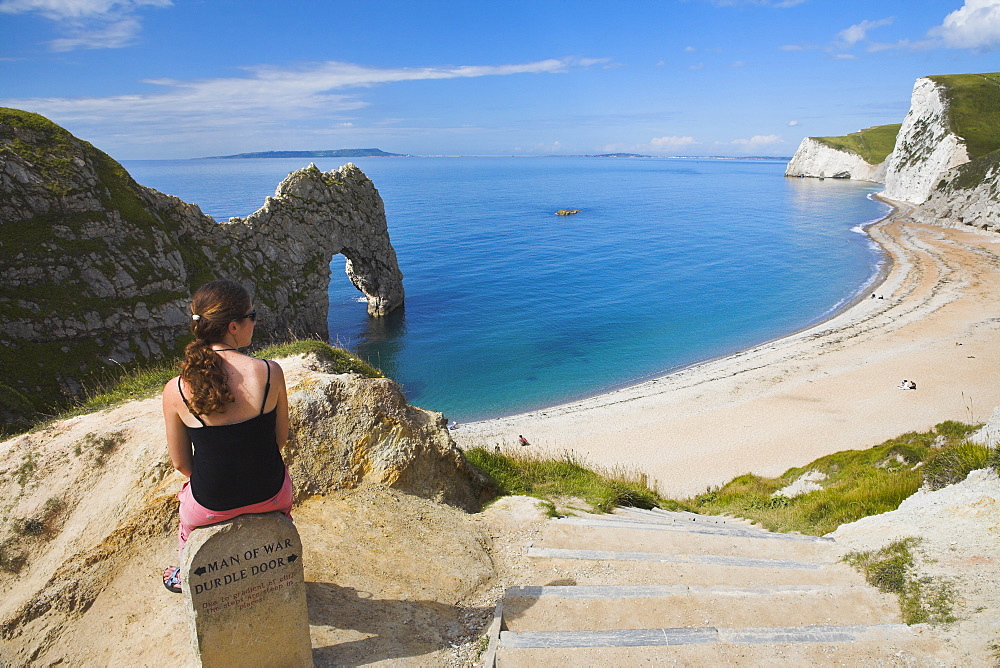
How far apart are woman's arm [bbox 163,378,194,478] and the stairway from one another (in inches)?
118

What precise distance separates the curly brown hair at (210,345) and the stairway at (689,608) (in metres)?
3.18

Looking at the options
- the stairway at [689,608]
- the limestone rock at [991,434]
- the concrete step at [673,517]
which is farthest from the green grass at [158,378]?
the limestone rock at [991,434]

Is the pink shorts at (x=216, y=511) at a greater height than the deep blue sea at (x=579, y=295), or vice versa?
the pink shorts at (x=216, y=511)

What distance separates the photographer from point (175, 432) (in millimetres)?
3988

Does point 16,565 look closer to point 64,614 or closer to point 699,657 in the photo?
point 64,614

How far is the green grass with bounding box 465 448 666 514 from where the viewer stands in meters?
10.5

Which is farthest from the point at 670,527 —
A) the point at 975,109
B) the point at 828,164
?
the point at 828,164

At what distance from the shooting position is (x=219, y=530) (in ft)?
12.6

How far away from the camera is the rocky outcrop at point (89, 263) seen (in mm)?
20125

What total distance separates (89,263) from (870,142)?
192 metres

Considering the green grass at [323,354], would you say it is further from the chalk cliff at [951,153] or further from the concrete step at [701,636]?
the chalk cliff at [951,153]

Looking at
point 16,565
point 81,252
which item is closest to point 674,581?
point 16,565

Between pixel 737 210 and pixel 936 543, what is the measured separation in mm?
118081

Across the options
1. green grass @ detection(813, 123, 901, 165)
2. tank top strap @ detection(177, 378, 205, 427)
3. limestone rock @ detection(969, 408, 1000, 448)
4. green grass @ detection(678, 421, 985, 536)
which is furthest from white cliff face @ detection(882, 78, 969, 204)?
tank top strap @ detection(177, 378, 205, 427)
